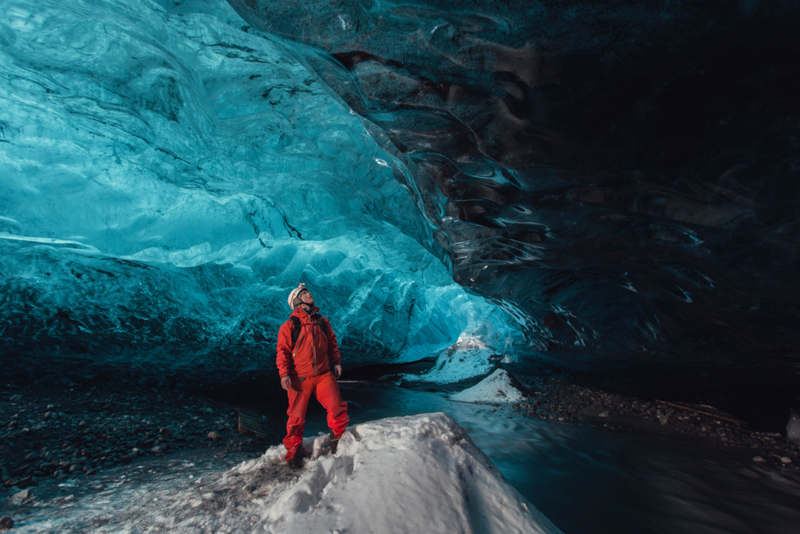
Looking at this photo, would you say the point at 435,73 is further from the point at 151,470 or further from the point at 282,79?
the point at 151,470

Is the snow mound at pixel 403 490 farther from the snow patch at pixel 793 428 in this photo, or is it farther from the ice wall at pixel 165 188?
the snow patch at pixel 793 428

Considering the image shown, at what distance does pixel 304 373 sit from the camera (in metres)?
2.86

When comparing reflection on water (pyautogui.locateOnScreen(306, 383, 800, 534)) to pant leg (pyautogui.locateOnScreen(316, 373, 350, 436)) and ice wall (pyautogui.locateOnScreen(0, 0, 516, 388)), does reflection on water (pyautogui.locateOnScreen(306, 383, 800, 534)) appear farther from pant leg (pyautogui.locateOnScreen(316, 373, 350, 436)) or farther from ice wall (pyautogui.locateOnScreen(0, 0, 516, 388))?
ice wall (pyautogui.locateOnScreen(0, 0, 516, 388))

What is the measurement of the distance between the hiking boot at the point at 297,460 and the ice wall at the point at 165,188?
14.1 ft

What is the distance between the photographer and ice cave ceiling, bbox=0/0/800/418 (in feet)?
8.39

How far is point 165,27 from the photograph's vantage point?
4496 millimetres

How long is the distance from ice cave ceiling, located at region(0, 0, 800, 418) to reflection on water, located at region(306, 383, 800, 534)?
1.69m

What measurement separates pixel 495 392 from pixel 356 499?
25.6 feet

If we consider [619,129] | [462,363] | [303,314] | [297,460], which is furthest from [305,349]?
[462,363]

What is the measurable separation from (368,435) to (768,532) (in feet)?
11.5

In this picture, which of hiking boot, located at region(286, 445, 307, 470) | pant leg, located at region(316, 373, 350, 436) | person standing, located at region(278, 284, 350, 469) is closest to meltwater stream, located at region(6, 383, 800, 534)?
hiking boot, located at region(286, 445, 307, 470)

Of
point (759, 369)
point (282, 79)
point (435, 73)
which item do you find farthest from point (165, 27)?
point (759, 369)

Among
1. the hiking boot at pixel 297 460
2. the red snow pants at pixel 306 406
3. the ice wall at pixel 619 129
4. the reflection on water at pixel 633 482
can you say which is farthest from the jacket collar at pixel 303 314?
the reflection on water at pixel 633 482

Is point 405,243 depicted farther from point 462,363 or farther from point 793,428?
point 793,428
